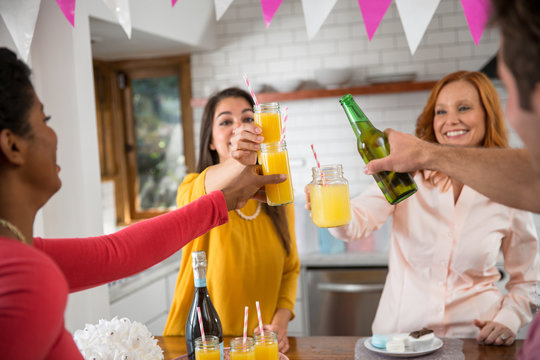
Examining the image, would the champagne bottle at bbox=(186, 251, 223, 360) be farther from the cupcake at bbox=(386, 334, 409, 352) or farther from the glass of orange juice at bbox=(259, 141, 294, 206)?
the cupcake at bbox=(386, 334, 409, 352)

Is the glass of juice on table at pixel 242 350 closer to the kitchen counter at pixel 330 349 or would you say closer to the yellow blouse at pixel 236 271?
the kitchen counter at pixel 330 349

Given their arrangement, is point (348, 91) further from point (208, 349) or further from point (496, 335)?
point (208, 349)

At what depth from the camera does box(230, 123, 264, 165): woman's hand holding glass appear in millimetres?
1558

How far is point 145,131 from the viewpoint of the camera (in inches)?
183

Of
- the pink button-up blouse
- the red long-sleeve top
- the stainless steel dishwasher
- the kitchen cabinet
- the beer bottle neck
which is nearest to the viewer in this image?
the red long-sleeve top

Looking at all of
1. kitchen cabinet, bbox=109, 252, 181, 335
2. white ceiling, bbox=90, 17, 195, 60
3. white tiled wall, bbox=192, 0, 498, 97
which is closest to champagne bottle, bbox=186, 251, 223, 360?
kitchen cabinet, bbox=109, 252, 181, 335

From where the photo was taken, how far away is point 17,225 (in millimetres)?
925

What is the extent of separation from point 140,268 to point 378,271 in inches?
101

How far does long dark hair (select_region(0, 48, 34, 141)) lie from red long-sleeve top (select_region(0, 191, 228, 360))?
7.8 inches

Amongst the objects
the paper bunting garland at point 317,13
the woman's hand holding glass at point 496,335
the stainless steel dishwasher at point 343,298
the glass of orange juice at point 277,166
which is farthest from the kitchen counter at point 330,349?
the stainless steel dishwasher at point 343,298

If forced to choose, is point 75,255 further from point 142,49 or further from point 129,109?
point 129,109

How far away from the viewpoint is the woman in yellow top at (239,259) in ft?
6.49

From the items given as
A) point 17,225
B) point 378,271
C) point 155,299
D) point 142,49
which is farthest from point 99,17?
point 378,271

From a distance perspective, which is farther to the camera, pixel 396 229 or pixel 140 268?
pixel 396 229
